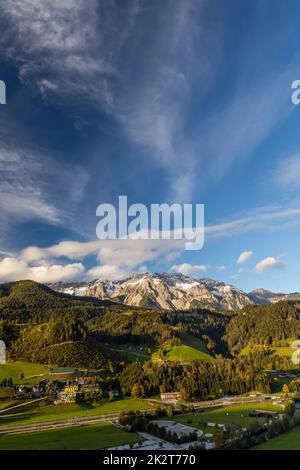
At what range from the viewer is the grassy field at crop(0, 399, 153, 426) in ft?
347

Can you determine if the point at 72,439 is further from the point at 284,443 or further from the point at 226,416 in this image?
the point at 226,416

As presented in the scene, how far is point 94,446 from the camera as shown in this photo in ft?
242

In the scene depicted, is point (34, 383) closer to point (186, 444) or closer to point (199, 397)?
point (199, 397)

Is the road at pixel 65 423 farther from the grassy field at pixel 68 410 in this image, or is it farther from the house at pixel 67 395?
the house at pixel 67 395

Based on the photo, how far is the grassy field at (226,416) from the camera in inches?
3885

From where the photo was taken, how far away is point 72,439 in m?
80.6

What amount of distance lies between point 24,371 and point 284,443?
118 m

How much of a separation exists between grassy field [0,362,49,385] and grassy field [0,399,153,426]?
3035 cm

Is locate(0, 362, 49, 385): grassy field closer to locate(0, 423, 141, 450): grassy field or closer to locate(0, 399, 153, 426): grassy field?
locate(0, 399, 153, 426): grassy field

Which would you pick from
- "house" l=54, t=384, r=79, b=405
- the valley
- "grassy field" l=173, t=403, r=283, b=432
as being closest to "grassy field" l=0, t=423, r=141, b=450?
the valley

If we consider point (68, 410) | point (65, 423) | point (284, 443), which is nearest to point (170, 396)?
point (68, 410)

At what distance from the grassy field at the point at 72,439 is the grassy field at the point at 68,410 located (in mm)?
19117
